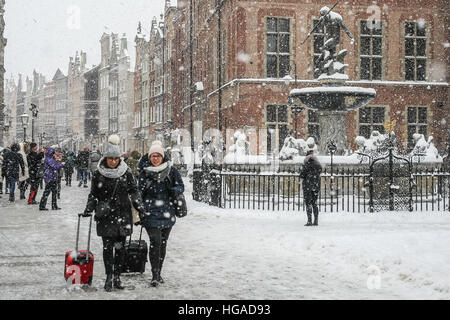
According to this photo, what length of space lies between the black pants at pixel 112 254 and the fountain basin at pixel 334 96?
1182cm

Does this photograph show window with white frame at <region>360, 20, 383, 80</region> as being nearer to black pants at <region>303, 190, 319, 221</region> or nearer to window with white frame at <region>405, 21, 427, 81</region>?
window with white frame at <region>405, 21, 427, 81</region>

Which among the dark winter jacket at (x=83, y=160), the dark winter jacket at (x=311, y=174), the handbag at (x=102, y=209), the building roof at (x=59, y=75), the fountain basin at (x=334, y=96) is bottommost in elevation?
the handbag at (x=102, y=209)

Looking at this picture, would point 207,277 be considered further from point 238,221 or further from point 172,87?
point 172,87

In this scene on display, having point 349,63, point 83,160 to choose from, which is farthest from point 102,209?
point 349,63

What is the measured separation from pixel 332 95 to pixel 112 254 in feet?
40.1

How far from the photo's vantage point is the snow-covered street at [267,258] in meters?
7.06

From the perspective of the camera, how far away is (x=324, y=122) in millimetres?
19000

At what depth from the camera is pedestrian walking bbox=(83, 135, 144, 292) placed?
22.7 feet

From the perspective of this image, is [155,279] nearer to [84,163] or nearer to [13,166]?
[13,166]

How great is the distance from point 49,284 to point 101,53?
82.6 m

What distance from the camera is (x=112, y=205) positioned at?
698 cm

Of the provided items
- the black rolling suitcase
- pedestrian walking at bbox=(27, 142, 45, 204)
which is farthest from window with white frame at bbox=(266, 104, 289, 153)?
the black rolling suitcase

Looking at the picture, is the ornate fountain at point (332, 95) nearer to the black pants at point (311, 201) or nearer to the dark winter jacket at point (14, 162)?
the black pants at point (311, 201)

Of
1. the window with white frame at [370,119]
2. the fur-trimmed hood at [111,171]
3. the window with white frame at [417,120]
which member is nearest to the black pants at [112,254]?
the fur-trimmed hood at [111,171]
